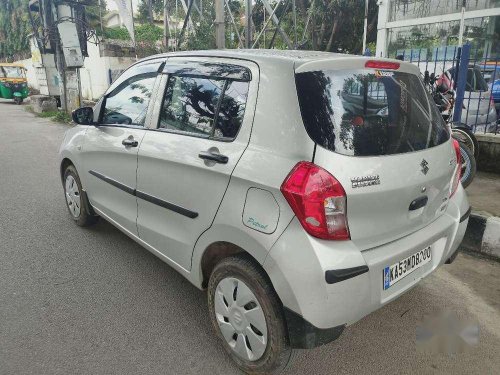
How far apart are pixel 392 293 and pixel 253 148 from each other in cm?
101

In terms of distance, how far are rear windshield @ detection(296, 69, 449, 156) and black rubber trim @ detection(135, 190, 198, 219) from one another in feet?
2.94

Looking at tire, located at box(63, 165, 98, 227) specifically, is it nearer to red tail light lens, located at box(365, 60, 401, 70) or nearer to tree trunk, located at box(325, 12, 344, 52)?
red tail light lens, located at box(365, 60, 401, 70)

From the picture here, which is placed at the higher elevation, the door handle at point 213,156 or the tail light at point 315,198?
the door handle at point 213,156

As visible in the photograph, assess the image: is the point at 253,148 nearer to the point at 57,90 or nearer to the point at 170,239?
the point at 170,239

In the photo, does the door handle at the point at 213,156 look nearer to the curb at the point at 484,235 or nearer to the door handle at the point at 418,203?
the door handle at the point at 418,203

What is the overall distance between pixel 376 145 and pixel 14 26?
122ft

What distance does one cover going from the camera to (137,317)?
2648 mm

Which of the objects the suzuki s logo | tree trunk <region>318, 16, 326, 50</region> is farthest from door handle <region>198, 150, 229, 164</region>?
tree trunk <region>318, 16, 326, 50</region>

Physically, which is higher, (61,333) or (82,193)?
(82,193)

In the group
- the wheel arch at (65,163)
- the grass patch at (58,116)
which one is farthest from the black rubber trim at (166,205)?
the grass patch at (58,116)

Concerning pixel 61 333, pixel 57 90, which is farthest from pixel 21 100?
pixel 61 333

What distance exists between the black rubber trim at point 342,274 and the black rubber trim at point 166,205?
89 cm

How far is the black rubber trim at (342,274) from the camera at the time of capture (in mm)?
1737

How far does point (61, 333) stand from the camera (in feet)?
8.12
